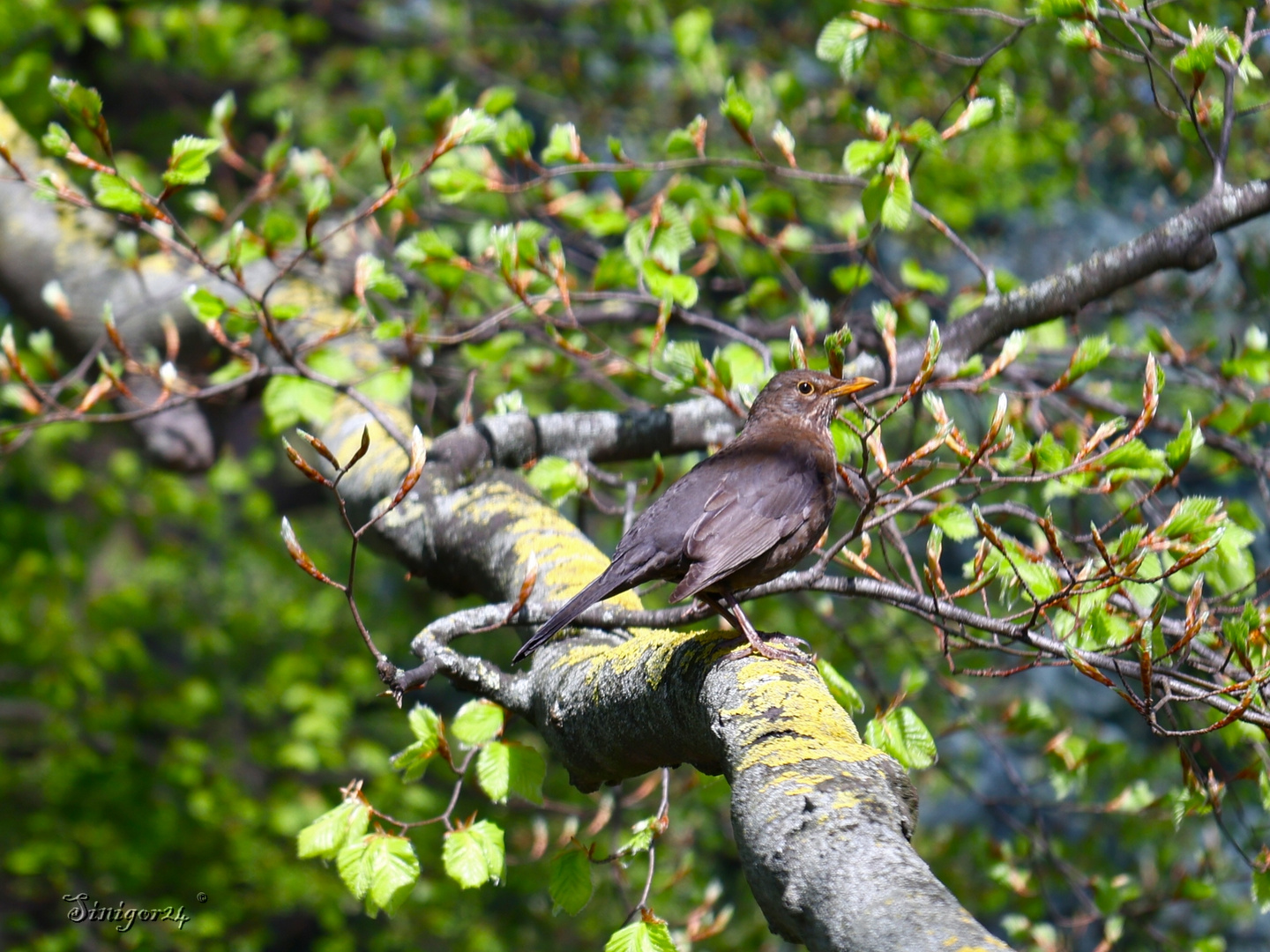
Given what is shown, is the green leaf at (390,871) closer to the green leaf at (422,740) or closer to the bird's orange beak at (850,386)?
the green leaf at (422,740)

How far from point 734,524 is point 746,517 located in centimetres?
5

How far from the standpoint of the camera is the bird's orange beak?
322 centimetres

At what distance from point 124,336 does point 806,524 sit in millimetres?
3300

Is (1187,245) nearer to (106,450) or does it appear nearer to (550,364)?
(550,364)

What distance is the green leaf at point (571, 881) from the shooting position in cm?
262

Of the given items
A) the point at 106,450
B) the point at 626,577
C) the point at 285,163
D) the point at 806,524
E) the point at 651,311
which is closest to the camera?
the point at 626,577

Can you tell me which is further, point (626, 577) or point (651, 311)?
point (651, 311)

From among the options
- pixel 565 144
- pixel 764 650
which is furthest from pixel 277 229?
pixel 764 650

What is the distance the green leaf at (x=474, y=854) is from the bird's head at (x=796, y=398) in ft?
5.20

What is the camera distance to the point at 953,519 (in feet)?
8.74

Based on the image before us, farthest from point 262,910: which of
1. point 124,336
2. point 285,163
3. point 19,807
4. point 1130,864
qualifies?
point 1130,864

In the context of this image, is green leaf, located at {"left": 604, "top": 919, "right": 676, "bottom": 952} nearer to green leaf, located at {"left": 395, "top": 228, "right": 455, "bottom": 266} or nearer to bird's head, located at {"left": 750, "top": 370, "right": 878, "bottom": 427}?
bird's head, located at {"left": 750, "top": 370, "right": 878, "bottom": 427}

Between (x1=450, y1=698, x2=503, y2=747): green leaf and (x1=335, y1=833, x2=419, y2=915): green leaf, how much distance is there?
30 centimetres

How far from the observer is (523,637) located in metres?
3.11
